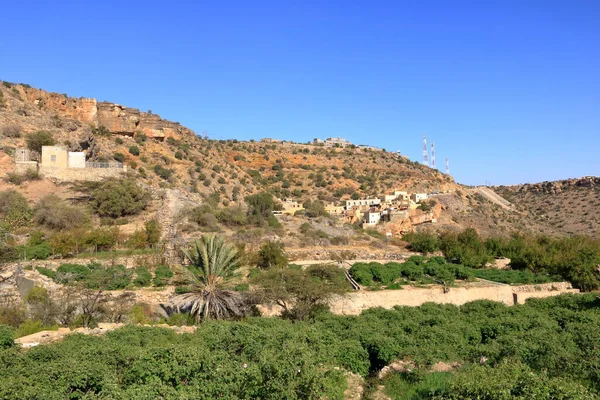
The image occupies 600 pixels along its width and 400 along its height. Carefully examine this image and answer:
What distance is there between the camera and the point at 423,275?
952 inches

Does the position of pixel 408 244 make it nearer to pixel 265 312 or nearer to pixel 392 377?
pixel 265 312

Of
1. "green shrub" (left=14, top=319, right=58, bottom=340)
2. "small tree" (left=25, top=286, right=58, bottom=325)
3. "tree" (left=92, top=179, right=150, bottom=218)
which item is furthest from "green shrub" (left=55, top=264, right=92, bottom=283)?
"tree" (left=92, top=179, right=150, bottom=218)

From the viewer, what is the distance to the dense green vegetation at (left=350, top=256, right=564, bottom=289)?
888 inches

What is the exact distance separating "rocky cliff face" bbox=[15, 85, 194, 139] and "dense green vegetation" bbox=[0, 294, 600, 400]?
3215 centimetres

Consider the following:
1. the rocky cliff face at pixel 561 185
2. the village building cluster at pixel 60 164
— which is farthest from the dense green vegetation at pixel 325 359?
the rocky cliff face at pixel 561 185

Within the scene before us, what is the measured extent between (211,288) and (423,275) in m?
13.2

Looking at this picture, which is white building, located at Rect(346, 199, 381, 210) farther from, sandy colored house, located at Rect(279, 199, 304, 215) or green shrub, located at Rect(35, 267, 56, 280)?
green shrub, located at Rect(35, 267, 56, 280)

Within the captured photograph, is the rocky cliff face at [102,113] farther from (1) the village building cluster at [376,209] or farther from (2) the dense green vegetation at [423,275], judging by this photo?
(2) the dense green vegetation at [423,275]

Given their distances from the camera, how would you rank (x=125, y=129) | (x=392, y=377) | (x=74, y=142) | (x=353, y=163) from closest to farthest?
1. (x=392, y=377)
2. (x=74, y=142)
3. (x=125, y=129)
4. (x=353, y=163)

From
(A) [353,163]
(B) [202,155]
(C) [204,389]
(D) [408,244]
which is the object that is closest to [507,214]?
(A) [353,163]

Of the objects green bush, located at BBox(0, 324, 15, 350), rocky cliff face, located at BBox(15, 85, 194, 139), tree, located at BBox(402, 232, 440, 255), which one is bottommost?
green bush, located at BBox(0, 324, 15, 350)

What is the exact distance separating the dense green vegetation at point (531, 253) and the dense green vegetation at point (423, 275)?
1232 mm

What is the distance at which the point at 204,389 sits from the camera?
307 inches

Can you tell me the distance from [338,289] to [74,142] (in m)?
22.5
